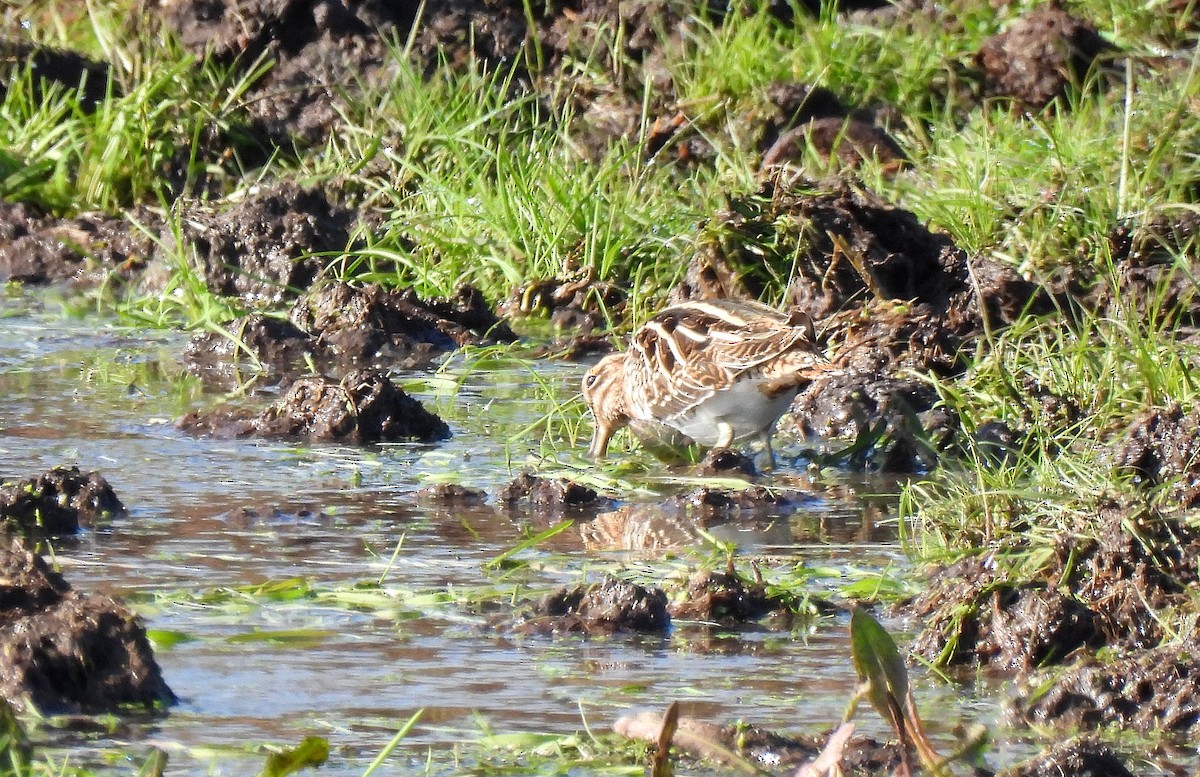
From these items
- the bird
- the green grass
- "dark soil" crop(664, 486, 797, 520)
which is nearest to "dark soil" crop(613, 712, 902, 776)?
the green grass

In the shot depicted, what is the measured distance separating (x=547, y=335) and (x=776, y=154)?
1.78 metres

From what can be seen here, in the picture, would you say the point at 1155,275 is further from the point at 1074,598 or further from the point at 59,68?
the point at 59,68

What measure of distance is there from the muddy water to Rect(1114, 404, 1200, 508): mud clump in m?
0.75

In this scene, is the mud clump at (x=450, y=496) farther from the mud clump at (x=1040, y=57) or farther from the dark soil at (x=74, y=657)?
the mud clump at (x=1040, y=57)

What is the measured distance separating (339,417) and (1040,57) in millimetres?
5567

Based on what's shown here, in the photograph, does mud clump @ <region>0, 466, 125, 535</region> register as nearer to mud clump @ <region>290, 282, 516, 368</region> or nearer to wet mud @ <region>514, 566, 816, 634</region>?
wet mud @ <region>514, 566, 816, 634</region>

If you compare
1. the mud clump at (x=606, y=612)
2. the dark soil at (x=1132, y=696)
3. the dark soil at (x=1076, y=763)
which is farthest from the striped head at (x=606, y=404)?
the dark soil at (x=1076, y=763)

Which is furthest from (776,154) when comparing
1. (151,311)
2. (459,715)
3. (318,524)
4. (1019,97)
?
(459,715)

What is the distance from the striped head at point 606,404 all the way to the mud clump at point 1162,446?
1951 millimetres

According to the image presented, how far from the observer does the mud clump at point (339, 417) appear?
722cm

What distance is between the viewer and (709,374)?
275 inches

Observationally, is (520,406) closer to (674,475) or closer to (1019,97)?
(674,475)

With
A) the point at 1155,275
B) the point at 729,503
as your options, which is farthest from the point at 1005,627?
the point at 1155,275

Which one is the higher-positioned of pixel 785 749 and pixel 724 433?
pixel 785 749
